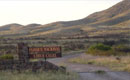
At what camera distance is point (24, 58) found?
57.4 ft

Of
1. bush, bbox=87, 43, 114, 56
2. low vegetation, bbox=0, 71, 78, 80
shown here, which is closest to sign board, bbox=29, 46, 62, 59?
low vegetation, bbox=0, 71, 78, 80

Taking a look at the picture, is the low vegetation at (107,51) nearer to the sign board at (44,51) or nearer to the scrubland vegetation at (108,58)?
the scrubland vegetation at (108,58)

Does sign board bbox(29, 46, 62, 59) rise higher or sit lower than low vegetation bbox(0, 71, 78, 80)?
higher

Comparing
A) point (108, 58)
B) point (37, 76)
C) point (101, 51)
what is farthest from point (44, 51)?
point (101, 51)

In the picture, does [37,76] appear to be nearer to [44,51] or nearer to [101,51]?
[44,51]

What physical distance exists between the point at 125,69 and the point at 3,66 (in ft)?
28.3

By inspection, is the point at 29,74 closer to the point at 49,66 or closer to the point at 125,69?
the point at 49,66

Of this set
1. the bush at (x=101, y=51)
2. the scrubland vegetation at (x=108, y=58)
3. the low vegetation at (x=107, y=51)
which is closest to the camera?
the scrubland vegetation at (x=108, y=58)

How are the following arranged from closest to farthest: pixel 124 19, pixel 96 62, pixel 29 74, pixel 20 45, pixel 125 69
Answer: pixel 29 74, pixel 20 45, pixel 125 69, pixel 96 62, pixel 124 19

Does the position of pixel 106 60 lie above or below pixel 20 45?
below

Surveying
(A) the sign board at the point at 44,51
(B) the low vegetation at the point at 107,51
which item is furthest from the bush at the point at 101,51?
(A) the sign board at the point at 44,51

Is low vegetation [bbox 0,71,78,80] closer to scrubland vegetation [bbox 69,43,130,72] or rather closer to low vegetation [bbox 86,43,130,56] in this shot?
scrubland vegetation [bbox 69,43,130,72]

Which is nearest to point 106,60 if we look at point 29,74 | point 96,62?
point 96,62

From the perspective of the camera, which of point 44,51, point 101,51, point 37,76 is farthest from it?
point 101,51
